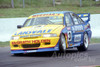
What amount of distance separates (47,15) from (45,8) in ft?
60.3

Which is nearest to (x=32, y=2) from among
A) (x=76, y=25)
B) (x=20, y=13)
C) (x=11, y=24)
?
(x=20, y=13)

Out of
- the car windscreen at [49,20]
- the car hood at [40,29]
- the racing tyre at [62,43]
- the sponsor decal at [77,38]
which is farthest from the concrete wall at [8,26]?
the racing tyre at [62,43]

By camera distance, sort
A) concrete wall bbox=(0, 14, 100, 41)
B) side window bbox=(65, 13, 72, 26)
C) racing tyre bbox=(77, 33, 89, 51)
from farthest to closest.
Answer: concrete wall bbox=(0, 14, 100, 41), racing tyre bbox=(77, 33, 89, 51), side window bbox=(65, 13, 72, 26)

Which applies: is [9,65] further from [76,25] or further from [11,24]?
[11,24]

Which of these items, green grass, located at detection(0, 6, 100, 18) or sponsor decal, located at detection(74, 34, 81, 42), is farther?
green grass, located at detection(0, 6, 100, 18)

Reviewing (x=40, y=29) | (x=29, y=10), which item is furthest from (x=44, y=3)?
(x=40, y=29)

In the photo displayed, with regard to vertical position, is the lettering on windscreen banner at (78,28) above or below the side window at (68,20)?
below

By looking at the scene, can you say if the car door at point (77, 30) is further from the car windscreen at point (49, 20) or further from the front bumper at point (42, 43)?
the front bumper at point (42, 43)

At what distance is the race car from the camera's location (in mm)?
9961

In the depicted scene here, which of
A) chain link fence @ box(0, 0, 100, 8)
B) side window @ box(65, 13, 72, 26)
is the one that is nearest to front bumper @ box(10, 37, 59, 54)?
side window @ box(65, 13, 72, 26)

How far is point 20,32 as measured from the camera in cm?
1043

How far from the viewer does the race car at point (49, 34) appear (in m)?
9.96

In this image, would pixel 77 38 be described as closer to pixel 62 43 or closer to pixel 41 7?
pixel 62 43

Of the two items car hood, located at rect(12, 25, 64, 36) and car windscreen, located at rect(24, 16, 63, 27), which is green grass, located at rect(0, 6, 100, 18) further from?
car hood, located at rect(12, 25, 64, 36)
